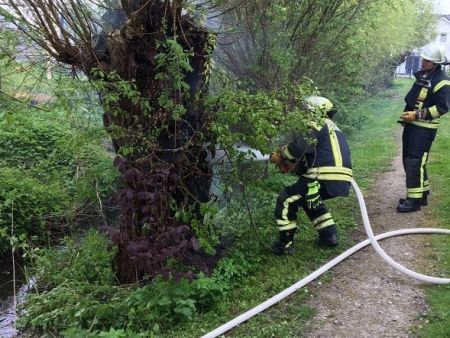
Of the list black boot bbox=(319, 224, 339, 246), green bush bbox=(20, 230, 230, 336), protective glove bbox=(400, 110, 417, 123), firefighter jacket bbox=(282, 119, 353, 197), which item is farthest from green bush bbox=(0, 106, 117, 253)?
protective glove bbox=(400, 110, 417, 123)

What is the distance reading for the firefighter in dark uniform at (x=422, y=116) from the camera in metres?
5.91

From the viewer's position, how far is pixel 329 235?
5.43 metres

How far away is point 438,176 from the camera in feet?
26.9

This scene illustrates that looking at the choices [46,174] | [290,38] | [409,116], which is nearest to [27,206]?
[46,174]

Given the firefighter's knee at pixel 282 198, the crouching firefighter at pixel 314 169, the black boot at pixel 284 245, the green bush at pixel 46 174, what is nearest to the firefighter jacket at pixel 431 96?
the crouching firefighter at pixel 314 169

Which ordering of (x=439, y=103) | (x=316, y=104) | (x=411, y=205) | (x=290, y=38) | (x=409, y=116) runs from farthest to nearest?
(x=290, y=38) → (x=411, y=205) → (x=409, y=116) → (x=439, y=103) → (x=316, y=104)

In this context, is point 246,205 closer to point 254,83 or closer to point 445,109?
point 445,109

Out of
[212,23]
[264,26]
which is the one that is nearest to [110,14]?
[212,23]

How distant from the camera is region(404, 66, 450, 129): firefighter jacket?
19.4ft

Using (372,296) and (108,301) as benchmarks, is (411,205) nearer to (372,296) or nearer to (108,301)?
(372,296)

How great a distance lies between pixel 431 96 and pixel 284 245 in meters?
2.54

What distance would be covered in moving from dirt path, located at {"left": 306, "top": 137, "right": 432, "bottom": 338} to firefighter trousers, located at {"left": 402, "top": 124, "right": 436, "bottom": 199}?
1.73ft

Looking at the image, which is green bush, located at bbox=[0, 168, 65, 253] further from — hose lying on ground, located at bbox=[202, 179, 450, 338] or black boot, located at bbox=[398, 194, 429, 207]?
black boot, located at bbox=[398, 194, 429, 207]

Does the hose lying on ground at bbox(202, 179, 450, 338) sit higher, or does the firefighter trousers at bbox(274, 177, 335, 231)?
the firefighter trousers at bbox(274, 177, 335, 231)
